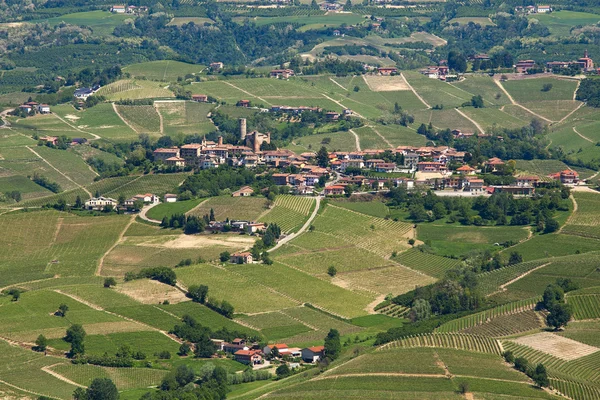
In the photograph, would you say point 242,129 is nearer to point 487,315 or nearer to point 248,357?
point 487,315

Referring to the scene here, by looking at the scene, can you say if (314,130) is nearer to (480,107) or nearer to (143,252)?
(480,107)

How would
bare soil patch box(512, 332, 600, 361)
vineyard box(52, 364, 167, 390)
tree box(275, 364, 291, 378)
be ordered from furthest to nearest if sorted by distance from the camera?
bare soil patch box(512, 332, 600, 361) < tree box(275, 364, 291, 378) < vineyard box(52, 364, 167, 390)

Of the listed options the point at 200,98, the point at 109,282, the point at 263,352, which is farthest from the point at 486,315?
the point at 200,98

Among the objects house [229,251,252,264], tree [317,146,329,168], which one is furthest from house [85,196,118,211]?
tree [317,146,329,168]

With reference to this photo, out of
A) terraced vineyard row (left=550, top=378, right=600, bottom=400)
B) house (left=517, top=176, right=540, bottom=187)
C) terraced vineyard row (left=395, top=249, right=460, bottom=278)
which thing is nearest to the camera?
terraced vineyard row (left=550, top=378, right=600, bottom=400)

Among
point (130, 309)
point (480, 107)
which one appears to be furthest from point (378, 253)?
point (480, 107)

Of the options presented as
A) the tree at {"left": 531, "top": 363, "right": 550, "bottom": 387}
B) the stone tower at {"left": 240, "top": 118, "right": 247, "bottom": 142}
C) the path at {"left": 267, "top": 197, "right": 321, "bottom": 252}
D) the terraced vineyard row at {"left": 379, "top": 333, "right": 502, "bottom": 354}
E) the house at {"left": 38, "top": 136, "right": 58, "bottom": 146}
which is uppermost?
the tree at {"left": 531, "top": 363, "right": 550, "bottom": 387}

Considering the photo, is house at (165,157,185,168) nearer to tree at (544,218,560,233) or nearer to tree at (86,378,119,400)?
tree at (544,218,560,233)
